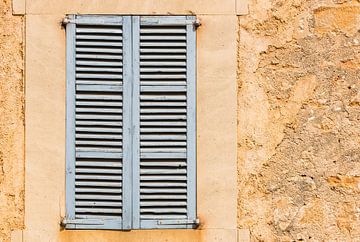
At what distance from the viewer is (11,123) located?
550cm

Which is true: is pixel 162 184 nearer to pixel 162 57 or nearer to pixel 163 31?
pixel 162 57

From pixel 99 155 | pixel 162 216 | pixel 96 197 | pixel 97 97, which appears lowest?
pixel 162 216

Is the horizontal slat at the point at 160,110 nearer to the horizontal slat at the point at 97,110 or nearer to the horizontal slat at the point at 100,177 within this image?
the horizontal slat at the point at 97,110

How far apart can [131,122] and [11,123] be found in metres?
0.67

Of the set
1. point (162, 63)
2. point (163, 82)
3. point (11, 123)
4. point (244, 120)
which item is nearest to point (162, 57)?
point (162, 63)

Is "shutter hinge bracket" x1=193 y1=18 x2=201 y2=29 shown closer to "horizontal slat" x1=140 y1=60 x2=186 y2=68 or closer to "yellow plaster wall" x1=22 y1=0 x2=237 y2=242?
"yellow plaster wall" x1=22 y1=0 x2=237 y2=242

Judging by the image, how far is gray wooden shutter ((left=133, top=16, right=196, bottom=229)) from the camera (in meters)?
5.48

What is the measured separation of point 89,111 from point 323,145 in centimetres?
133

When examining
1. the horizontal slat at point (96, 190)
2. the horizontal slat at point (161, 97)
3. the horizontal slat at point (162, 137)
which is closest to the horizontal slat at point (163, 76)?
the horizontal slat at point (161, 97)

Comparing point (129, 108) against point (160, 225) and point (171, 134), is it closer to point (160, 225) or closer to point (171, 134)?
point (171, 134)

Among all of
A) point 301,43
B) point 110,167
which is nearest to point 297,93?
point 301,43

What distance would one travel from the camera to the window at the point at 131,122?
5469mm

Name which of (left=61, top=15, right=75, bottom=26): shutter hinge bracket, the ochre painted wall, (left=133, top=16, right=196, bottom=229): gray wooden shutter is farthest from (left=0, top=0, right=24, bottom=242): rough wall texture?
(left=133, top=16, right=196, bottom=229): gray wooden shutter

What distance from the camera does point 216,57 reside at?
18.1 ft
